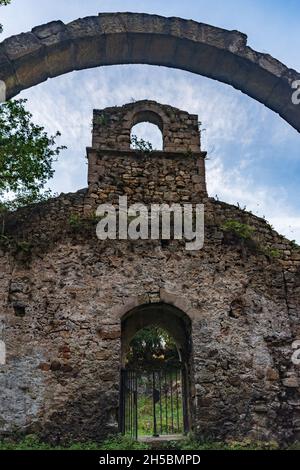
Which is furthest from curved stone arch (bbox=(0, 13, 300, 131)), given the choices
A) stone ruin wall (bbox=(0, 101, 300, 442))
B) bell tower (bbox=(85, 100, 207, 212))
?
stone ruin wall (bbox=(0, 101, 300, 442))

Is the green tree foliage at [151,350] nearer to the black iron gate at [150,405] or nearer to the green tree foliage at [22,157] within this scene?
the black iron gate at [150,405]

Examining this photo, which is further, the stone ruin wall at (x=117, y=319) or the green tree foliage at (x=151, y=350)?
the green tree foliage at (x=151, y=350)

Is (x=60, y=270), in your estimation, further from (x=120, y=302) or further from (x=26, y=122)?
(x=26, y=122)

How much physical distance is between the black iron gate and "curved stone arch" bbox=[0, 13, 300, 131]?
4722 mm

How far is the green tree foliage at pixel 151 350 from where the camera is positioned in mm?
13414

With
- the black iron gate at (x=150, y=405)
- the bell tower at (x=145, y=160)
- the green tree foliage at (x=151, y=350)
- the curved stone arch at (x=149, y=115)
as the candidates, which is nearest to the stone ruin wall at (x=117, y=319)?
the bell tower at (x=145, y=160)

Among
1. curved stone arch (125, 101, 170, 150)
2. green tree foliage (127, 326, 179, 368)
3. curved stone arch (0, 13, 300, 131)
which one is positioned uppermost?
curved stone arch (125, 101, 170, 150)

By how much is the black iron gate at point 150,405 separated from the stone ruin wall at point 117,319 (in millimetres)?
896

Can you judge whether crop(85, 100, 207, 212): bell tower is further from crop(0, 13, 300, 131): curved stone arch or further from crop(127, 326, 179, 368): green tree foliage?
crop(127, 326, 179, 368): green tree foliage

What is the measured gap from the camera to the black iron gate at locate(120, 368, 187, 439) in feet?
25.7

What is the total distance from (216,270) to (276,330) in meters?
1.37

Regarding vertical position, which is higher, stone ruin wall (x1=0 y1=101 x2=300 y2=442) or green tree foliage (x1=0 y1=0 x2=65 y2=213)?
green tree foliage (x1=0 y1=0 x2=65 y2=213)

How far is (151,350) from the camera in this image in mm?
14016
